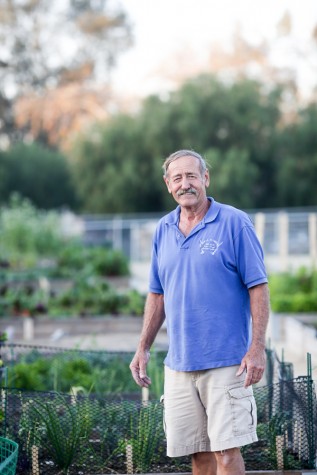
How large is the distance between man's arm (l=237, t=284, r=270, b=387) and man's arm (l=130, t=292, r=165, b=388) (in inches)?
22.0

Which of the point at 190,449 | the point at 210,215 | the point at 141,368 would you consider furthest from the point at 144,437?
the point at 210,215

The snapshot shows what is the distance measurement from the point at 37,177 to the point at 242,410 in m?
34.3

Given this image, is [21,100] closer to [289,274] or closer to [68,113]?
[68,113]

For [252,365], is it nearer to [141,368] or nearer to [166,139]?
[141,368]

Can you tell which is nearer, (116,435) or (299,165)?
(116,435)

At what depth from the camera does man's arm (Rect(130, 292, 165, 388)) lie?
3.75 meters

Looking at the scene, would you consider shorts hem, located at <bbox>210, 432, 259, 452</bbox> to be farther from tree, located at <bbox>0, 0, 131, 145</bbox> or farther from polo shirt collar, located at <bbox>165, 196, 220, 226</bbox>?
tree, located at <bbox>0, 0, 131, 145</bbox>

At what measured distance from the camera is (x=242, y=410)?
11.0 feet

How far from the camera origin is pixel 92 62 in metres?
44.4

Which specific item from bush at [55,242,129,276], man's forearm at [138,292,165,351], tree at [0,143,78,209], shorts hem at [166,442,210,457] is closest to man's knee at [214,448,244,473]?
shorts hem at [166,442,210,457]

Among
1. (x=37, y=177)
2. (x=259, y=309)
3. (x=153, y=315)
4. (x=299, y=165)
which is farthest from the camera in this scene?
(x=37, y=177)

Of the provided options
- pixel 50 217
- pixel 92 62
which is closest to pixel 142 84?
pixel 92 62

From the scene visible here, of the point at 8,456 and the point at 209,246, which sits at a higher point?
the point at 209,246

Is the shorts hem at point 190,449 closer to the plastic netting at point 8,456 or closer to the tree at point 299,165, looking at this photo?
the plastic netting at point 8,456
